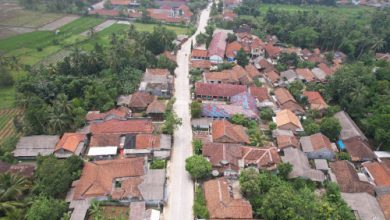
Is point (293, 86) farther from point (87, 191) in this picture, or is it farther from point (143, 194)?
point (87, 191)

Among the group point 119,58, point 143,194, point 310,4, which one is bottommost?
point 143,194

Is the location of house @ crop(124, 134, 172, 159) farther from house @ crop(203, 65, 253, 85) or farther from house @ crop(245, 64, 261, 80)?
house @ crop(245, 64, 261, 80)

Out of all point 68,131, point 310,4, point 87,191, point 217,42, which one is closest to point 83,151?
point 68,131

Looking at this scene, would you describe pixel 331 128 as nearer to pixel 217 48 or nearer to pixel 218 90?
pixel 218 90

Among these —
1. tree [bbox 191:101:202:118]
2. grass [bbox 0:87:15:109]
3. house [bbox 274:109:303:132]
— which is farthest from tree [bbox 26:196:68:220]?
house [bbox 274:109:303:132]

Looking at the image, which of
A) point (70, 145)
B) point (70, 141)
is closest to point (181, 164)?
point (70, 145)

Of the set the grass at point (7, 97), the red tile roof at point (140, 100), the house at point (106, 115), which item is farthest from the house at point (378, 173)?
the grass at point (7, 97)
